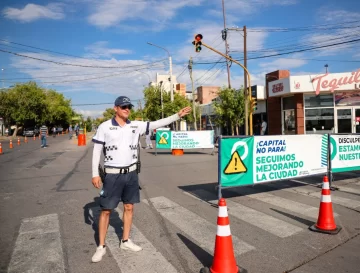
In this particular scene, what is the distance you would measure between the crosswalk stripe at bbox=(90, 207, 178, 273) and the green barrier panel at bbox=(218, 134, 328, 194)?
2453mm

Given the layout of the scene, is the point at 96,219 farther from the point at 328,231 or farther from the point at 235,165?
the point at 328,231

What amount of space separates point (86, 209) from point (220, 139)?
2970 millimetres

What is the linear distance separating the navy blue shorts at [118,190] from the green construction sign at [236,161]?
2661mm

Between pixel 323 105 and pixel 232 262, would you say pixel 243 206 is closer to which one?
pixel 232 262

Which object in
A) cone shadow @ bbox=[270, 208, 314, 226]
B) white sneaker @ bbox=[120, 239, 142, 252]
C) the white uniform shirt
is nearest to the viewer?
the white uniform shirt

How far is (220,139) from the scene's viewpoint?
6078 millimetres

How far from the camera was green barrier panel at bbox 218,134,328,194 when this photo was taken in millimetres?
6320

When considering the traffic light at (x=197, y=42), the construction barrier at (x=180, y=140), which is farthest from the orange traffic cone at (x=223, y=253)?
the construction barrier at (x=180, y=140)

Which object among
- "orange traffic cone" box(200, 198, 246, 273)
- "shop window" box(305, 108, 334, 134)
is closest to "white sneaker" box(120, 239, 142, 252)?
"orange traffic cone" box(200, 198, 246, 273)

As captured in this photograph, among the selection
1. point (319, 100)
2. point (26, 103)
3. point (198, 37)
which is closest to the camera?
point (198, 37)

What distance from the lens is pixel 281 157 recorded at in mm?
7066

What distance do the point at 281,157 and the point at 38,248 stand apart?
527 cm

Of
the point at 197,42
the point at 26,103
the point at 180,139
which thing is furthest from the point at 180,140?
the point at 26,103

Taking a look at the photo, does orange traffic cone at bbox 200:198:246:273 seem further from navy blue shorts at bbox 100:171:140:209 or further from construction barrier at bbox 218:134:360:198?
construction barrier at bbox 218:134:360:198
